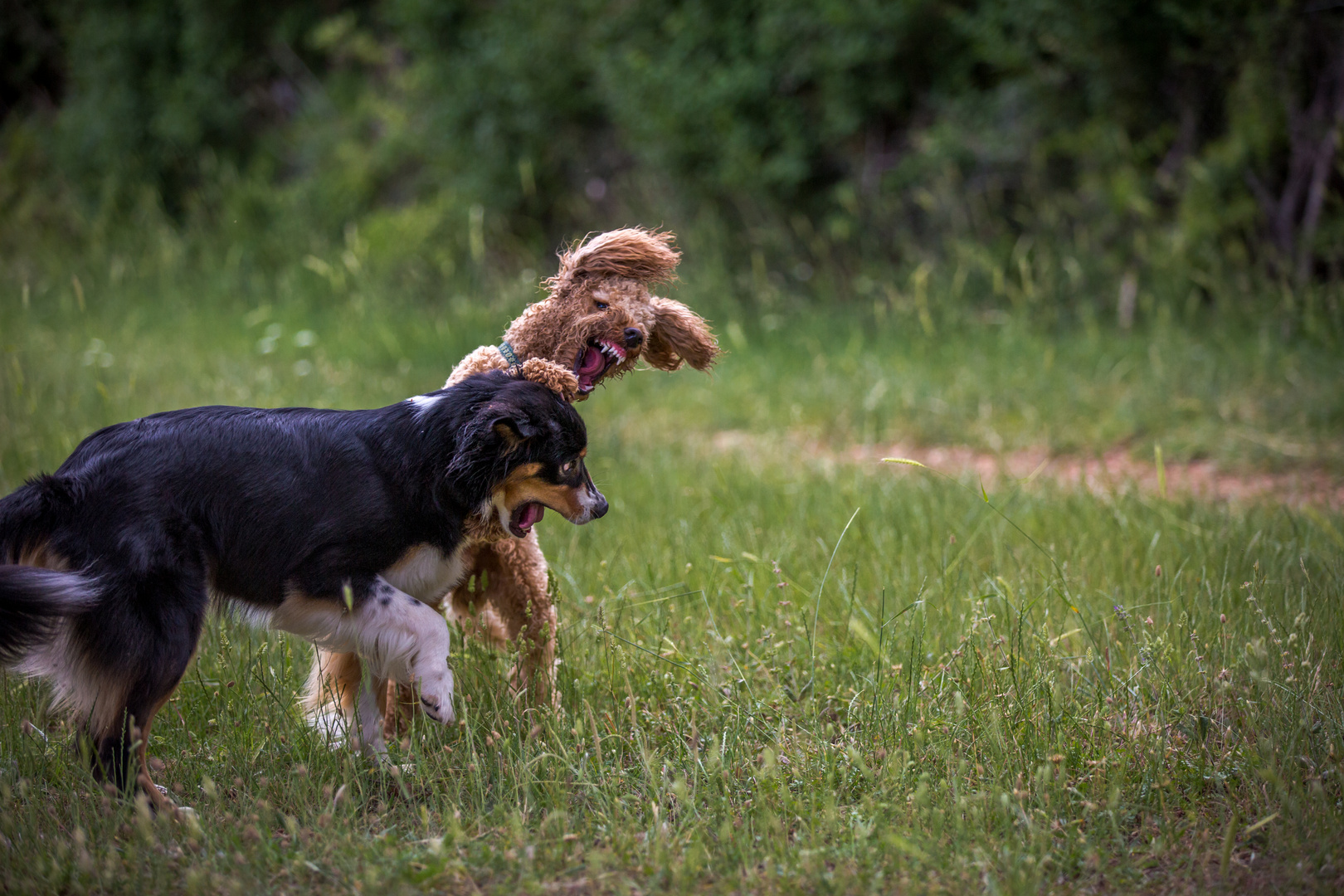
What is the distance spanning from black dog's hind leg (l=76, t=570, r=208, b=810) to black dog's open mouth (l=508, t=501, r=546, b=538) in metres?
0.78

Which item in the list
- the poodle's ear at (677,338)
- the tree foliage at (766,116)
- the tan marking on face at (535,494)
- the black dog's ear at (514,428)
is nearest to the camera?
the black dog's ear at (514,428)

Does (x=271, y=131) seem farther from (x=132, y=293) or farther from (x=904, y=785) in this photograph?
(x=904, y=785)

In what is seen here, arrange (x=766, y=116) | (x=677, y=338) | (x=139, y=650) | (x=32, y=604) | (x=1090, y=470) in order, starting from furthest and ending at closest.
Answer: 1. (x=766, y=116)
2. (x=1090, y=470)
3. (x=677, y=338)
4. (x=139, y=650)
5. (x=32, y=604)

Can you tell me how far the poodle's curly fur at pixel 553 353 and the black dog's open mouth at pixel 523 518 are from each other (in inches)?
3.7

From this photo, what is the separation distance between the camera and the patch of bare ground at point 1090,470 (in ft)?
15.7

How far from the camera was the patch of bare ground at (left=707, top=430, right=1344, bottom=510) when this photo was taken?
15.7 feet

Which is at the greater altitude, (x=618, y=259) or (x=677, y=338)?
(x=618, y=259)

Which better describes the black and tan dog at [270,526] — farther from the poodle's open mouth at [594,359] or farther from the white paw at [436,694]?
the poodle's open mouth at [594,359]

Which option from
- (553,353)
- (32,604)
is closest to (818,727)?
(553,353)

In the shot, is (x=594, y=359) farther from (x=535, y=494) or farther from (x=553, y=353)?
(x=535, y=494)

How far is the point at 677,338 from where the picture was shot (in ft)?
10.1

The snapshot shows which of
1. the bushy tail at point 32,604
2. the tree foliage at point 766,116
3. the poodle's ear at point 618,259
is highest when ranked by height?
the tree foliage at point 766,116

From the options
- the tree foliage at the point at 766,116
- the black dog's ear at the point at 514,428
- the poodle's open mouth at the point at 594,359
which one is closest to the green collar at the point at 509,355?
the poodle's open mouth at the point at 594,359

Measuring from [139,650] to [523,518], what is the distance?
3.13ft
